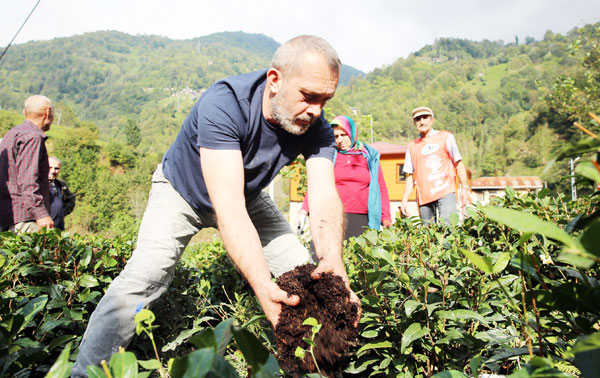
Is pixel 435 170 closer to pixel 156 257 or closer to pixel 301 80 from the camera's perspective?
pixel 301 80

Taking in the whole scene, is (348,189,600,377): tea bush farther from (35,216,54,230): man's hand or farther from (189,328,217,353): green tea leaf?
(35,216,54,230): man's hand

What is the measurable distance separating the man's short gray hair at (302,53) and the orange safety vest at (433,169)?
3.21 m

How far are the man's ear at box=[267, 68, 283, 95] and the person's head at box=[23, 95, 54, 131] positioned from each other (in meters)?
2.96

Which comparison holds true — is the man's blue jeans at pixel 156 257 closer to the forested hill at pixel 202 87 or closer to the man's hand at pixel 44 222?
the man's hand at pixel 44 222

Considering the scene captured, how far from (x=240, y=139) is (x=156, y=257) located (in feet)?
2.71

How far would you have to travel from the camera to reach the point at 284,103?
7.16ft

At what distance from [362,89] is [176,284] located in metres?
127

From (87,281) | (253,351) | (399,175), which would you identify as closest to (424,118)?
(87,281)

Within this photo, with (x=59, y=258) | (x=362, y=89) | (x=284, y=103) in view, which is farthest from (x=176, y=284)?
(x=362, y=89)

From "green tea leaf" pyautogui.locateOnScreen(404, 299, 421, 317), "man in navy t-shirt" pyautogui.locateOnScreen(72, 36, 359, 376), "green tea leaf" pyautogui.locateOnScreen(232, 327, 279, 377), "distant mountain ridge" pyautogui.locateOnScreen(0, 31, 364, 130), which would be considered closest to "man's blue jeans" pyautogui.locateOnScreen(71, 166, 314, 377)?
"man in navy t-shirt" pyautogui.locateOnScreen(72, 36, 359, 376)

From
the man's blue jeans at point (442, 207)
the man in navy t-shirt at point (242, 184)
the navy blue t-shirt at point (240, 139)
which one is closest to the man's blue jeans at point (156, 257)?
the man in navy t-shirt at point (242, 184)

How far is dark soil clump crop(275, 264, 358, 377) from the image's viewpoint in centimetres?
144

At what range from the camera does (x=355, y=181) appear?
4.74 metres

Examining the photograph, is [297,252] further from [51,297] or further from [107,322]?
[51,297]
